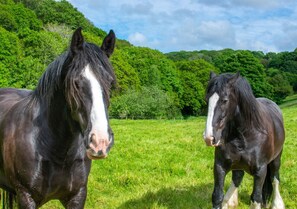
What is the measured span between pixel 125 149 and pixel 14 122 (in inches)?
264

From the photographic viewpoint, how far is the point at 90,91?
2.83m

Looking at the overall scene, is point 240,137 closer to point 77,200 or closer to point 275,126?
point 275,126

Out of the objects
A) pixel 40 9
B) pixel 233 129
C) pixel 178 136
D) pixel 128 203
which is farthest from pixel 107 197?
pixel 40 9

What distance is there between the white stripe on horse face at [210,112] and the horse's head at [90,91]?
2314mm

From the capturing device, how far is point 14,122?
3.83 meters

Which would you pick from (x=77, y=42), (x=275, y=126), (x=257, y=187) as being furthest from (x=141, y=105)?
(x=77, y=42)

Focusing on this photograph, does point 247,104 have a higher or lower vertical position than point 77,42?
lower

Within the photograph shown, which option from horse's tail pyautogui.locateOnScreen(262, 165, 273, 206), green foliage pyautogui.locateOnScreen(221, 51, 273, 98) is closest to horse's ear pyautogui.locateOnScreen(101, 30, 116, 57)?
horse's tail pyautogui.locateOnScreen(262, 165, 273, 206)

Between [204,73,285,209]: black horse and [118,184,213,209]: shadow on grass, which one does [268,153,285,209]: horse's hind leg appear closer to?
[204,73,285,209]: black horse

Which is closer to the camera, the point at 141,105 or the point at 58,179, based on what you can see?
the point at 58,179

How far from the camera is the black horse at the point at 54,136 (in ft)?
9.88

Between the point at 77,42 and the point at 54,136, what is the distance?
3.27 ft

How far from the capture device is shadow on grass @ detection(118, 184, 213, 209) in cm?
639

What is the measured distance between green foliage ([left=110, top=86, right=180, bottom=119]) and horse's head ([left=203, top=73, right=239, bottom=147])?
35232mm
